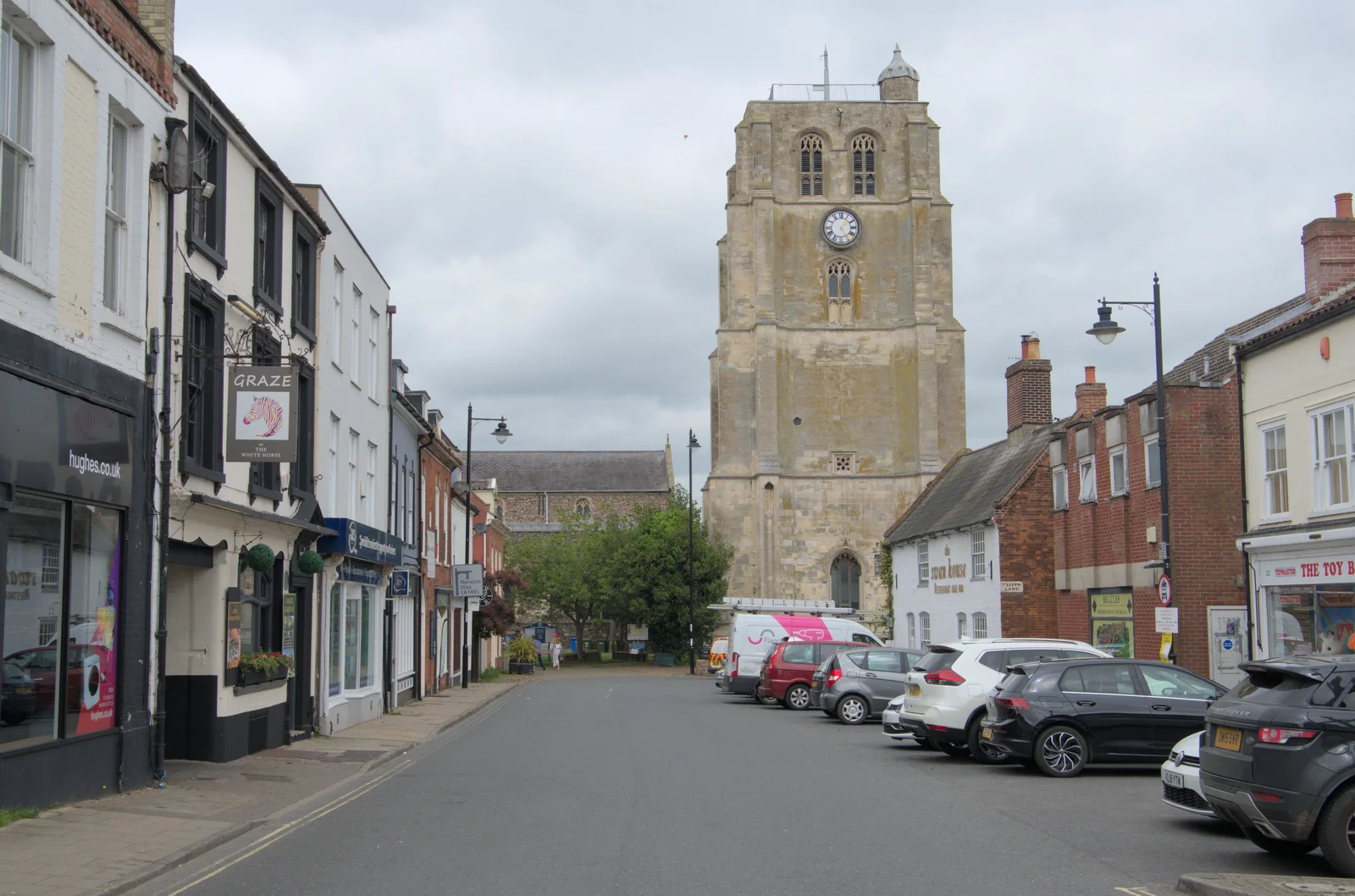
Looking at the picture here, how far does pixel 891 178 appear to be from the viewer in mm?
72375

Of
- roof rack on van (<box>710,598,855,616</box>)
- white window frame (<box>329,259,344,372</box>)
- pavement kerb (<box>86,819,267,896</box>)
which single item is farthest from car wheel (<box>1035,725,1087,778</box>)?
roof rack on van (<box>710,598,855,616</box>)

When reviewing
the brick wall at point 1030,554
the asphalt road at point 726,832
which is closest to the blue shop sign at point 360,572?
the asphalt road at point 726,832

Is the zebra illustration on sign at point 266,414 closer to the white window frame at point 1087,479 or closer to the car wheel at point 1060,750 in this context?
the car wheel at point 1060,750

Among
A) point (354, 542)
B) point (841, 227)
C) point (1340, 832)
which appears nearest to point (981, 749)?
point (1340, 832)

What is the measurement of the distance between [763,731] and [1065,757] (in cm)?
840

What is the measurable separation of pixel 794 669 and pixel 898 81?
171 feet

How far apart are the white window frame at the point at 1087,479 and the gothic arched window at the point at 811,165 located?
44936 millimetres

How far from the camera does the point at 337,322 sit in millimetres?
23188

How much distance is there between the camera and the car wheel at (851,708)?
2544cm

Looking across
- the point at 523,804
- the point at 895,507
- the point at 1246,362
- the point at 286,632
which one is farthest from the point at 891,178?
the point at 523,804

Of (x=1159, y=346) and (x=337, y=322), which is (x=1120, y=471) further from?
(x=337, y=322)

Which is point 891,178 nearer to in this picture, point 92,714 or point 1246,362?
point 1246,362

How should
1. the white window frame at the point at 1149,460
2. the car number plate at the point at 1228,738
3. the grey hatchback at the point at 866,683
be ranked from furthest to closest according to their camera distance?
the grey hatchback at the point at 866,683, the white window frame at the point at 1149,460, the car number plate at the point at 1228,738

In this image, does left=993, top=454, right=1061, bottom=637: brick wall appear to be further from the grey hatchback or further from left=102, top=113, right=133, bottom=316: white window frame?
left=102, top=113, right=133, bottom=316: white window frame
